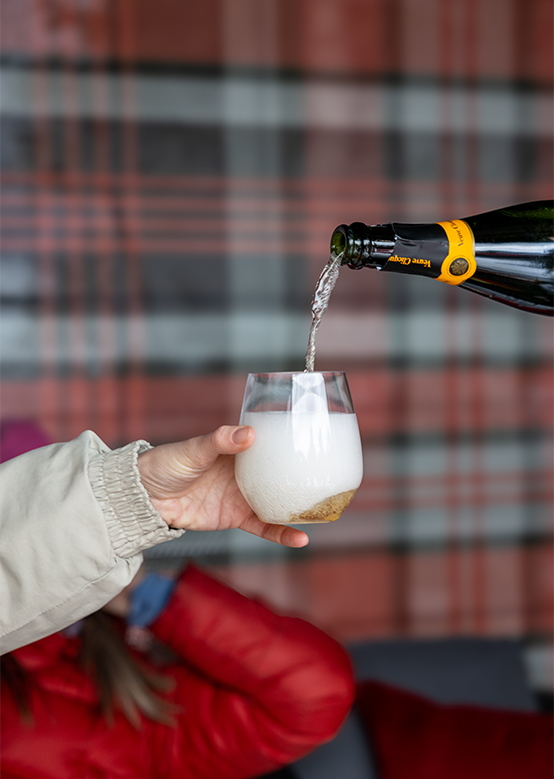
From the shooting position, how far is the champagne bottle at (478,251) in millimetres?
777

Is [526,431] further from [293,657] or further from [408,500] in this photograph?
[293,657]

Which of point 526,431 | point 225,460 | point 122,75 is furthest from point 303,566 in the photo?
point 122,75

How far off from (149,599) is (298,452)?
0.74m

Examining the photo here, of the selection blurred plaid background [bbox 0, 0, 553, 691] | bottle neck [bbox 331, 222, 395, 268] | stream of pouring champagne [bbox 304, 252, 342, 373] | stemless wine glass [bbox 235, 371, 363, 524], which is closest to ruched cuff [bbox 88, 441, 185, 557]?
stemless wine glass [bbox 235, 371, 363, 524]

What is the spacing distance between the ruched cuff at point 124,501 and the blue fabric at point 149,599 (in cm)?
60

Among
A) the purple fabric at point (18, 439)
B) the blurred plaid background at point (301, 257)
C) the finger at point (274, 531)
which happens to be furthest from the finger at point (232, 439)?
the blurred plaid background at point (301, 257)

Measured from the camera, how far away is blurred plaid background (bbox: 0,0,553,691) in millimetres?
1814

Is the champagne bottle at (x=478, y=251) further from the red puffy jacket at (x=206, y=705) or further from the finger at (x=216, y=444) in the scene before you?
the red puffy jacket at (x=206, y=705)

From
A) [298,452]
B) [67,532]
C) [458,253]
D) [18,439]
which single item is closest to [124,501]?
[67,532]

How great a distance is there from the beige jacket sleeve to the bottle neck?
1.02 feet

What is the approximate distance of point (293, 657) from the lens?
4.16 ft

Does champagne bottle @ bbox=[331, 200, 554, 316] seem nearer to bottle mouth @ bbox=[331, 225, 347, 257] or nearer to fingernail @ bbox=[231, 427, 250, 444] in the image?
bottle mouth @ bbox=[331, 225, 347, 257]

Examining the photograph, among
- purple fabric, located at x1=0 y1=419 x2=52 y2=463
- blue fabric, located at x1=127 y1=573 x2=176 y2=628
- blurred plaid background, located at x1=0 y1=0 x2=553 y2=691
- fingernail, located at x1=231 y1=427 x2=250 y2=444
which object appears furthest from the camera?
blurred plaid background, located at x1=0 y1=0 x2=553 y2=691

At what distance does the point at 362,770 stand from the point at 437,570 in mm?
791
